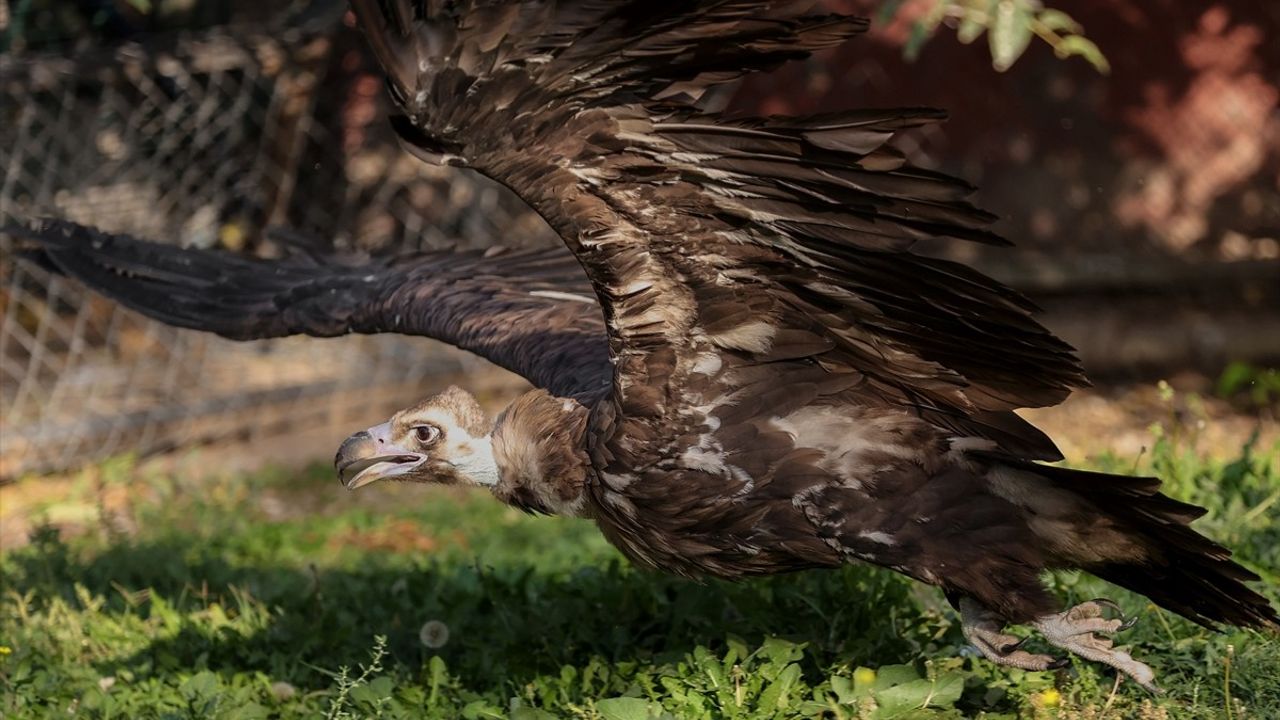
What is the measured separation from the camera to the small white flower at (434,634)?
13.6 ft

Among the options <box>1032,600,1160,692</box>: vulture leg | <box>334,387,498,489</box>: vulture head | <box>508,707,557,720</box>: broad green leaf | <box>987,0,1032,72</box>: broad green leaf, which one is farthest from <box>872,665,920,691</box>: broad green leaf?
<box>987,0,1032,72</box>: broad green leaf

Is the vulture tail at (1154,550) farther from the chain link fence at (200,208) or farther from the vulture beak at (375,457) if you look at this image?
the chain link fence at (200,208)

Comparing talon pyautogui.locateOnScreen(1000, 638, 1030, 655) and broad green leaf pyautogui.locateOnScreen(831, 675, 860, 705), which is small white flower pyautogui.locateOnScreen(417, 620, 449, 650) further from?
talon pyautogui.locateOnScreen(1000, 638, 1030, 655)

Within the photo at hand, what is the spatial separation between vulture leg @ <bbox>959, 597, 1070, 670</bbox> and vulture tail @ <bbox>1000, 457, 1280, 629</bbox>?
0.21 meters

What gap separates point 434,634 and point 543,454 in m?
0.80

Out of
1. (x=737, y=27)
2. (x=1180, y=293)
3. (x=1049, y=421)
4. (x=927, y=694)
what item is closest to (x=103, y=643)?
(x=927, y=694)

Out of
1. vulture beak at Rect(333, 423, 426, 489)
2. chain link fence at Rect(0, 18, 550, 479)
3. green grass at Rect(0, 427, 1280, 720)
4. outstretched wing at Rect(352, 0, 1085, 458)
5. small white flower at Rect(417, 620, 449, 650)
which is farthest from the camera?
chain link fence at Rect(0, 18, 550, 479)

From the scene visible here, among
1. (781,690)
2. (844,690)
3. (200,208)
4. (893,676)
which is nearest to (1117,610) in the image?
(893,676)

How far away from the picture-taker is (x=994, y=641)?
3406 mm

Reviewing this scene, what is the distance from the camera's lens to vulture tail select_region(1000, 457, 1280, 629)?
3.25m

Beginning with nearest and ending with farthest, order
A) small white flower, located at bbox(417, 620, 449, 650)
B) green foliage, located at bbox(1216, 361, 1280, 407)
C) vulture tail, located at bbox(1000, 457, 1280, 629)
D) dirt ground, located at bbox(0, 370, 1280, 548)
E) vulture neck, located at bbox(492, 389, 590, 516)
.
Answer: vulture tail, located at bbox(1000, 457, 1280, 629) < vulture neck, located at bbox(492, 389, 590, 516) < small white flower, located at bbox(417, 620, 449, 650) < green foliage, located at bbox(1216, 361, 1280, 407) < dirt ground, located at bbox(0, 370, 1280, 548)

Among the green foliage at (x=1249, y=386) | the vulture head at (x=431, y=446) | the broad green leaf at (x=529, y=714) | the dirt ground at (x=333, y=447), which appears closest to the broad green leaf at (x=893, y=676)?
the broad green leaf at (x=529, y=714)

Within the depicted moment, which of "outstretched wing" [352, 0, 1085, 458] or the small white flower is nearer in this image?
"outstretched wing" [352, 0, 1085, 458]

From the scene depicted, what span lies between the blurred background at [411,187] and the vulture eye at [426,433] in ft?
12.3
